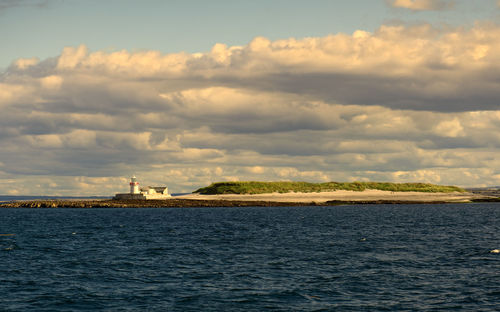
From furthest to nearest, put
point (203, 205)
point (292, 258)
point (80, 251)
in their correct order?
point (203, 205), point (80, 251), point (292, 258)

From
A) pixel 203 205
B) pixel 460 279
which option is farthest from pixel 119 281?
pixel 203 205

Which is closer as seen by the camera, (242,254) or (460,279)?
Result: (460,279)

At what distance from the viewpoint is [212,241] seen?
69.4 m

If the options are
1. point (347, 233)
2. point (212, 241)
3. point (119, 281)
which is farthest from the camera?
point (347, 233)

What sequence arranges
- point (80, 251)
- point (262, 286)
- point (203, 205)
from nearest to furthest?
point (262, 286), point (80, 251), point (203, 205)

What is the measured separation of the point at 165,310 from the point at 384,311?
13.4 m

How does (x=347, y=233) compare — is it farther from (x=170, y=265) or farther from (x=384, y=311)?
(x=384, y=311)

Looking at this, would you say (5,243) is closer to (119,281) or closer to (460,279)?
(119,281)

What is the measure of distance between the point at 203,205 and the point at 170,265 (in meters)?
138

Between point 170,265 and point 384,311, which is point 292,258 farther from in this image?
point 384,311


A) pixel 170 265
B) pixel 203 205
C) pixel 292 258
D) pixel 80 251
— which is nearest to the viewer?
pixel 170 265

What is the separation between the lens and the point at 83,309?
32500 mm

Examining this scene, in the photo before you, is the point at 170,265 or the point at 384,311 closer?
the point at 384,311

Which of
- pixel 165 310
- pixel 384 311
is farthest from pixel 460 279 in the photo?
pixel 165 310
